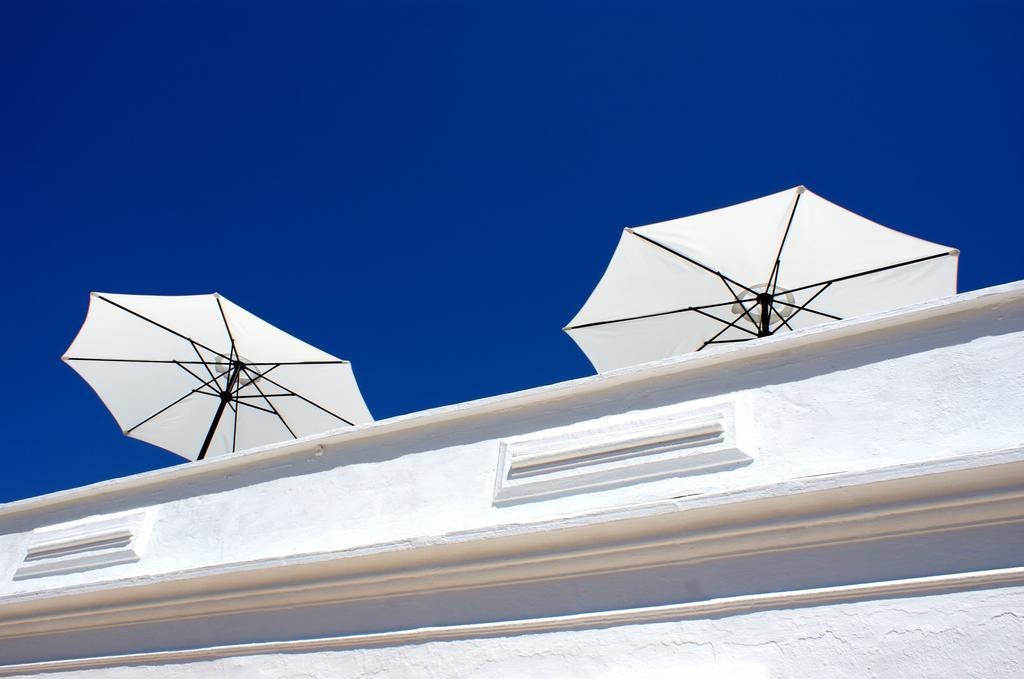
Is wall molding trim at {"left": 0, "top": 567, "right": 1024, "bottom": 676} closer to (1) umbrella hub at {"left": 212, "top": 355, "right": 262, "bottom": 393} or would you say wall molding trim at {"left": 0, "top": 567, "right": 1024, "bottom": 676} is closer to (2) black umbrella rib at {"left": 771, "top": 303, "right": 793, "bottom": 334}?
(1) umbrella hub at {"left": 212, "top": 355, "right": 262, "bottom": 393}

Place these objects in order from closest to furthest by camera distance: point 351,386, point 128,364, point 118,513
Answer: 1. point 118,513
2. point 128,364
3. point 351,386

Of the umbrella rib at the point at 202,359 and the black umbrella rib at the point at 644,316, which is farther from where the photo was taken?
the umbrella rib at the point at 202,359

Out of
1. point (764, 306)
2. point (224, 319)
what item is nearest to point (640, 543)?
point (764, 306)

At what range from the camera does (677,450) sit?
3.82 meters

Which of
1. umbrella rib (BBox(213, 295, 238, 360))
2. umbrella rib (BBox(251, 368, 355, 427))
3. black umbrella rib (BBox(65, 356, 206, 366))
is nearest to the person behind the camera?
umbrella rib (BBox(213, 295, 238, 360))

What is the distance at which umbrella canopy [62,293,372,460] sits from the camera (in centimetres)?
827

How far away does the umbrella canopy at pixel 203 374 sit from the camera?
325 inches

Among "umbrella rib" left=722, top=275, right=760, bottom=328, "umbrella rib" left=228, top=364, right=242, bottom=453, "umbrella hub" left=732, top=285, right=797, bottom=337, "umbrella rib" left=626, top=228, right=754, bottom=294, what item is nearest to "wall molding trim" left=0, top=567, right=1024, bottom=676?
"umbrella hub" left=732, top=285, right=797, bottom=337

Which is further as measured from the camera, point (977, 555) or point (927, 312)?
point (927, 312)

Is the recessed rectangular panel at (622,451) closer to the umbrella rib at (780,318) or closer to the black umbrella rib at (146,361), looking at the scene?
the umbrella rib at (780,318)

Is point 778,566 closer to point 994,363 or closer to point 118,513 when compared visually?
point 994,363

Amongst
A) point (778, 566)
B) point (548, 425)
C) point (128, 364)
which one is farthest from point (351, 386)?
point (778, 566)

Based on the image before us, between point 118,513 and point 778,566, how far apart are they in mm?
3825

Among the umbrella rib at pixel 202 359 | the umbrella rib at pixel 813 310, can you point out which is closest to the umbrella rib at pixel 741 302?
the umbrella rib at pixel 813 310
